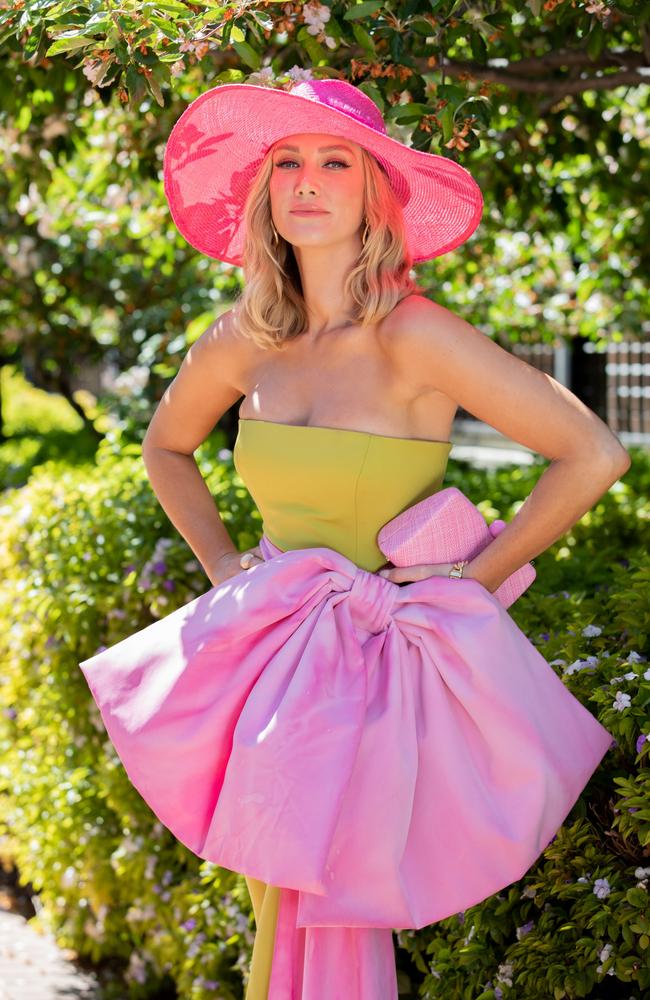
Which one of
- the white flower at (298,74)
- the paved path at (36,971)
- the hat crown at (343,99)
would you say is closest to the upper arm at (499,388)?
the hat crown at (343,99)

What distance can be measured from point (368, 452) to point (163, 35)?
3.43ft

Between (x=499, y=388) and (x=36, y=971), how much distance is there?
2990 mm

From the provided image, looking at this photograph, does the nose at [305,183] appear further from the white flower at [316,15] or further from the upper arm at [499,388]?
the white flower at [316,15]

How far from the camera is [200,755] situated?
229 cm

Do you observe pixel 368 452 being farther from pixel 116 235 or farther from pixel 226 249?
pixel 116 235

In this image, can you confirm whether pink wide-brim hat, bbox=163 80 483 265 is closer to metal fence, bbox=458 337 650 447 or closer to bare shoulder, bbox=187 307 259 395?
bare shoulder, bbox=187 307 259 395

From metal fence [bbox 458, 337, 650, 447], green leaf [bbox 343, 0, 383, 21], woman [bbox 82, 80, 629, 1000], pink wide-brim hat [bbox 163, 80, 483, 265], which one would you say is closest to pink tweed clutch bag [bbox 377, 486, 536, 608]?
woman [bbox 82, 80, 629, 1000]

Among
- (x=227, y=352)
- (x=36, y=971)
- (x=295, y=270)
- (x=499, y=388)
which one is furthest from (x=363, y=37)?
(x=36, y=971)

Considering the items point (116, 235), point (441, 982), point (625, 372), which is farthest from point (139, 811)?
point (625, 372)

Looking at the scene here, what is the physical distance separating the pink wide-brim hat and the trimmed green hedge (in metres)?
0.92

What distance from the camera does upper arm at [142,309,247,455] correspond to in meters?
2.78

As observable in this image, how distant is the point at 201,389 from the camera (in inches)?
113

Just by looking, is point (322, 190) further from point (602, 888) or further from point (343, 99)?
point (602, 888)

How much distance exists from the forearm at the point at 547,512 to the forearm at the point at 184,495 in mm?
767
